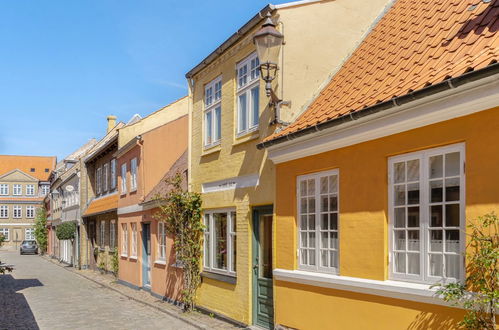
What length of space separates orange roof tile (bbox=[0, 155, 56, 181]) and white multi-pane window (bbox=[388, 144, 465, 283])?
7984 centimetres

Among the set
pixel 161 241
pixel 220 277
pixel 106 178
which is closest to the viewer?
pixel 220 277

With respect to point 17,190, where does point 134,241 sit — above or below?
below

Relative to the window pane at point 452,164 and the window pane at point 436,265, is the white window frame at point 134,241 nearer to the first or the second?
the window pane at point 436,265

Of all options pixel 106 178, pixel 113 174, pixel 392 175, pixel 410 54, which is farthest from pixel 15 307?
pixel 410 54

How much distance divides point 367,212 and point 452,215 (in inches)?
52.1

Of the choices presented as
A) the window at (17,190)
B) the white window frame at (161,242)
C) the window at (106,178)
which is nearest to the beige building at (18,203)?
the window at (17,190)

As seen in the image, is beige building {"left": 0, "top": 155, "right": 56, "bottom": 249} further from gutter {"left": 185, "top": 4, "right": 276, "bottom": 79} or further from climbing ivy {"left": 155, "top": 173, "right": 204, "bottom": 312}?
gutter {"left": 185, "top": 4, "right": 276, "bottom": 79}

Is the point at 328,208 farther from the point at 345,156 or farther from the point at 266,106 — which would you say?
the point at 266,106

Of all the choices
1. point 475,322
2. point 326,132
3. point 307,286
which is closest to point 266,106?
point 326,132

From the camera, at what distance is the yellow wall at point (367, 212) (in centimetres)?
521

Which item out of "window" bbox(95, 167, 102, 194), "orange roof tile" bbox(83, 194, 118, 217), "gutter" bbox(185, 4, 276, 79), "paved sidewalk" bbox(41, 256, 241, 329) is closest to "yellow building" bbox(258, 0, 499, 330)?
"gutter" bbox(185, 4, 276, 79)

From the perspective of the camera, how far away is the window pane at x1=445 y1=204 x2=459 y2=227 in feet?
18.2

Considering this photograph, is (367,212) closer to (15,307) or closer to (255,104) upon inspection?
(255,104)

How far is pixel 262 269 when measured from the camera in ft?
32.4
